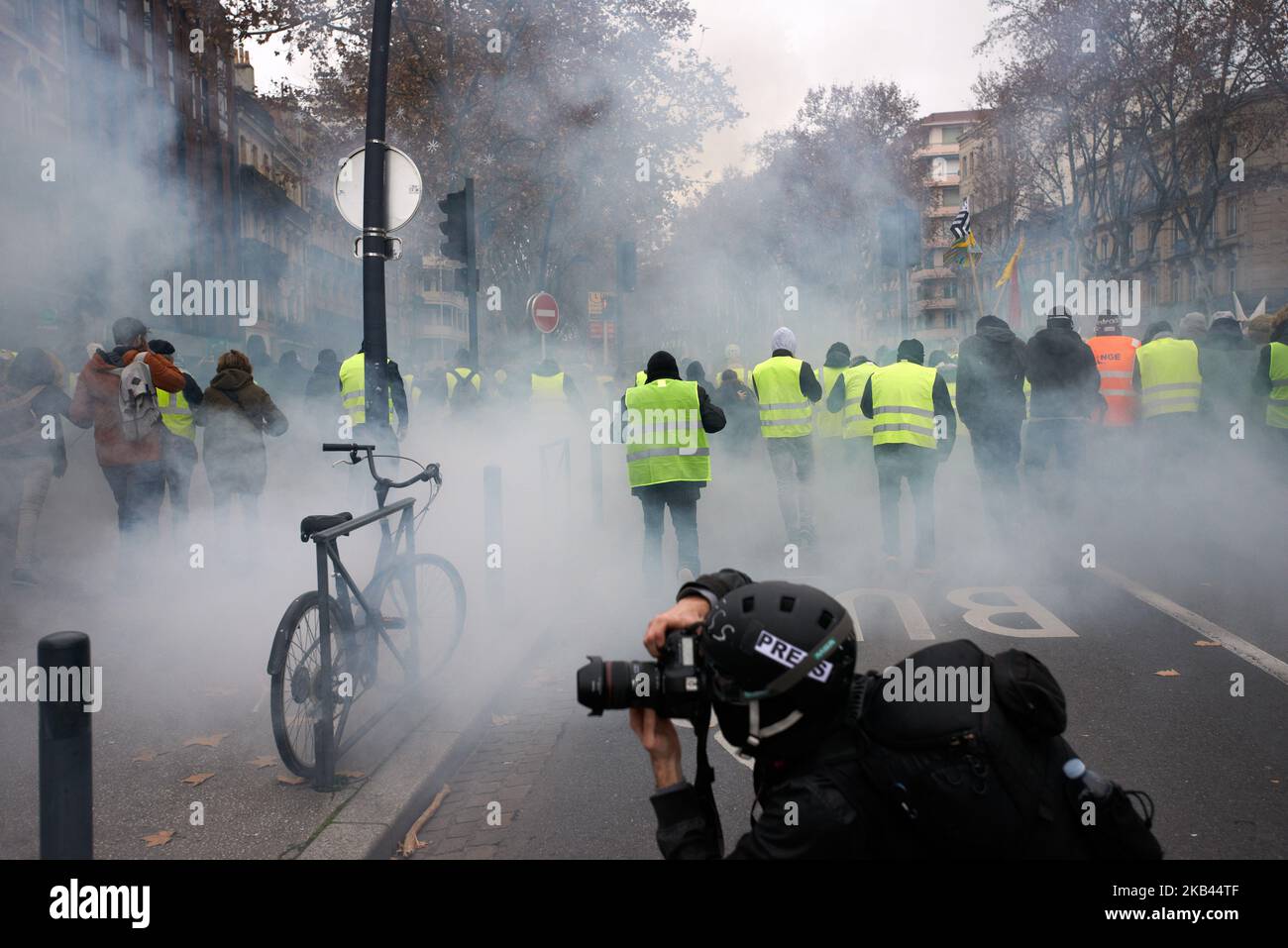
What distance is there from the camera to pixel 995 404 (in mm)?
7699

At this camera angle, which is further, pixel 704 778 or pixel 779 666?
pixel 704 778

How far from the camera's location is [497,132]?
16.7 m

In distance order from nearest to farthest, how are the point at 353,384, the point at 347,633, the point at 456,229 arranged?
1. the point at 347,633
2. the point at 353,384
3. the point at 456,229

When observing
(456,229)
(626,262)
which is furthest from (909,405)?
(626,262)

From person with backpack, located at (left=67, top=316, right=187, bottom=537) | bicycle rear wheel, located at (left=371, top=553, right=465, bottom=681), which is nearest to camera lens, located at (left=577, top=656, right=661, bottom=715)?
bicycle rear wheel, located at (left=371, top=553, right=465, bottom=681)

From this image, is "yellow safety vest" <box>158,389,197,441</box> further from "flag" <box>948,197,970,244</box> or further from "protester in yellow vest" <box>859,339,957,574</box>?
"flag" <box>948,197,970,244</box>

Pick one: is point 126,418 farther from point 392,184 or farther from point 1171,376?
point 1171,376

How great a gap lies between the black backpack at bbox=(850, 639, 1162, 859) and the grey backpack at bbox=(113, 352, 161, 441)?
568cm

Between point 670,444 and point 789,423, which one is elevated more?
point 789,423

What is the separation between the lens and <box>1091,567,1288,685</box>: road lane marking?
15.6ft

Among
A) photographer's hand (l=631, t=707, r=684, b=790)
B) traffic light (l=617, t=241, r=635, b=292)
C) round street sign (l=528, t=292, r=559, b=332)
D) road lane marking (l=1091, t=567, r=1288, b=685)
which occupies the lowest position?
road lane marking (l=1091, t=567, r=1288, b=685)

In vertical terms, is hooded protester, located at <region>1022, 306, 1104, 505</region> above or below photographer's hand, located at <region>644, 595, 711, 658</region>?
above

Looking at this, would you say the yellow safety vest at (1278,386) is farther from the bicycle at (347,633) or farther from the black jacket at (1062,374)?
the bicycle at (347,633)

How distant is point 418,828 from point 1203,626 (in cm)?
409
